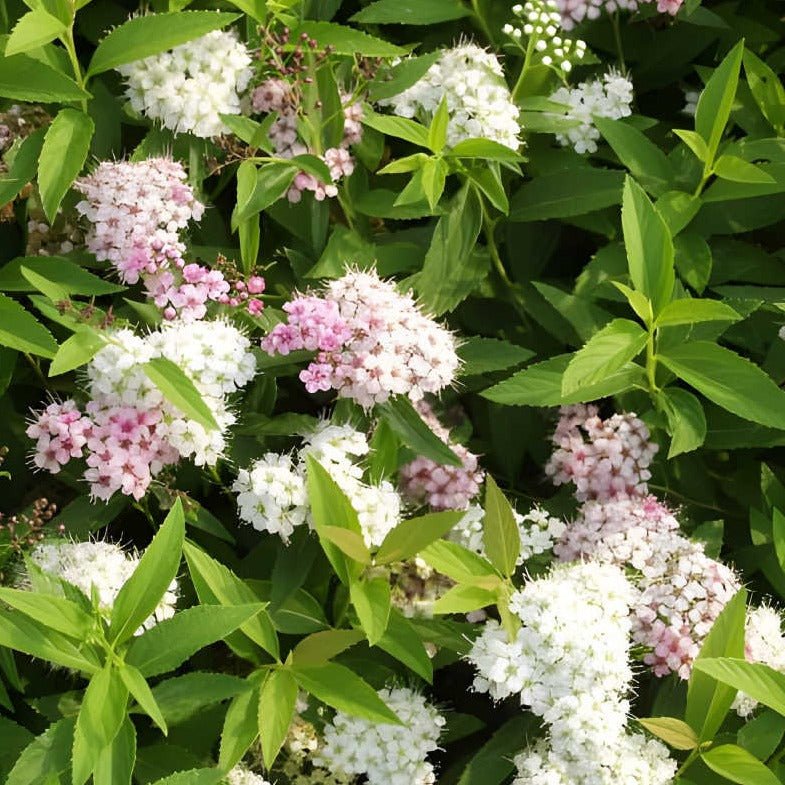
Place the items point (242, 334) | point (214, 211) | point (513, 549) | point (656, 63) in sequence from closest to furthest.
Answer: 1. point (513, 549)
2. point (242, 334)
3. point (214, 211)
4. point (656, 63)

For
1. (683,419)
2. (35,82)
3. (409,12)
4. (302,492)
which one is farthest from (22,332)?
(683,419)

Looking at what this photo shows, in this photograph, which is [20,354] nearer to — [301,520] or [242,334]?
[242,334]

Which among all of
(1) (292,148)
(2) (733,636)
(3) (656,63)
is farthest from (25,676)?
(3) (656,63)

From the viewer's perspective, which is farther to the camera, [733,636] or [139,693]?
[733,636]

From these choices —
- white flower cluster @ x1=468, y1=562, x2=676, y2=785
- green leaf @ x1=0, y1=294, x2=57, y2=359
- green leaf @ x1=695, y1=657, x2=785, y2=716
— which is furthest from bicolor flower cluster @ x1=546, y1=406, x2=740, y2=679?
green leaf @ x1=0, y1=294, x2=57, y2=359

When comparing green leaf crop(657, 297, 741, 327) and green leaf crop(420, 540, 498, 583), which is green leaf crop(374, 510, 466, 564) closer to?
green leaf crop(420, 540, 498, 583)
